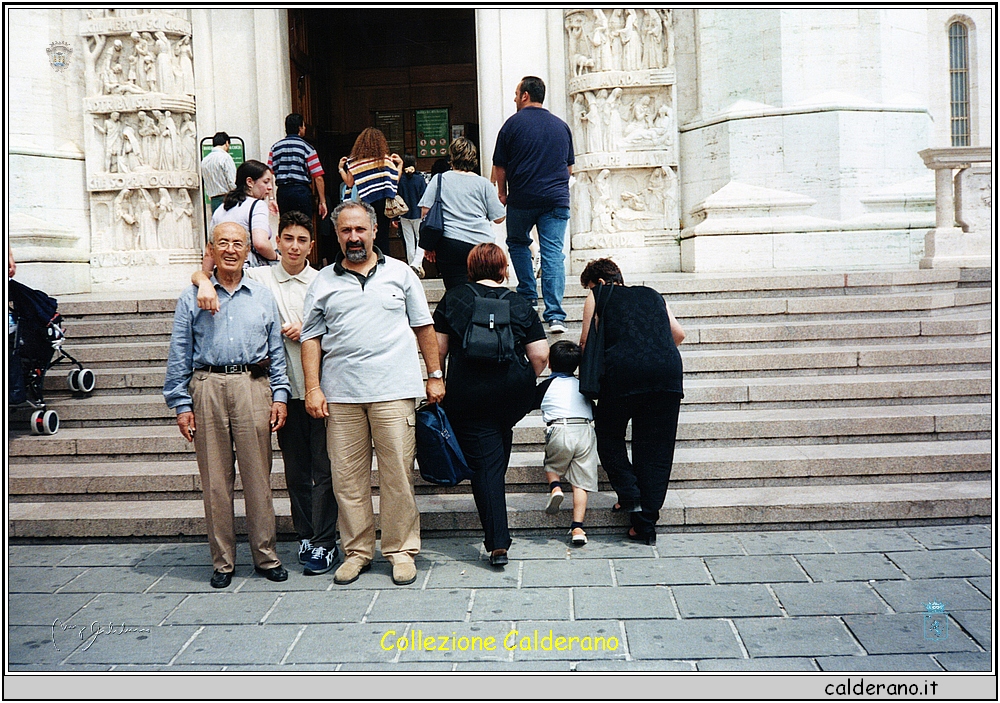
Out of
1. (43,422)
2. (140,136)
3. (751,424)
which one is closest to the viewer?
(751,424)

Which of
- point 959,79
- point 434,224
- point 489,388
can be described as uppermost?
point 959,79

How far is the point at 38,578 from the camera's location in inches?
205

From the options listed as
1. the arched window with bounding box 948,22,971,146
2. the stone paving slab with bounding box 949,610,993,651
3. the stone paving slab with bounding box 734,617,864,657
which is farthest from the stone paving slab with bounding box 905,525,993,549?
the arched window with bounding box 948,22,971,146

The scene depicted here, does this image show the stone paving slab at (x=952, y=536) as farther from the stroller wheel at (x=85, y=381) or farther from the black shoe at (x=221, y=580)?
the stroller wheel at (x=85, y=381)

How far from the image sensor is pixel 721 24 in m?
11.0

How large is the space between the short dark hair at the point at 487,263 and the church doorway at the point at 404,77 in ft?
34.9

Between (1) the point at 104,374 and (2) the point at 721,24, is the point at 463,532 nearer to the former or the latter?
(1) the point at 104,374

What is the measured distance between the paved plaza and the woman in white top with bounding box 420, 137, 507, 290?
2.47m

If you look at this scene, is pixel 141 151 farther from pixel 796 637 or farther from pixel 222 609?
pixel 796 637

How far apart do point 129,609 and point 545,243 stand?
4.53m

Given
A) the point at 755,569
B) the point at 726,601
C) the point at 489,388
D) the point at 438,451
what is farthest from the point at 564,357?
the point at 726,601

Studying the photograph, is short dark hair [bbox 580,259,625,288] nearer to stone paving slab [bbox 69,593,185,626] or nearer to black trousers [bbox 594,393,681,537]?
black trousers [bbox 594,393,681,537]

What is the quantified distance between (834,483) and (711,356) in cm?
177

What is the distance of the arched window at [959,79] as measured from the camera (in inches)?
664
